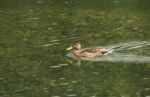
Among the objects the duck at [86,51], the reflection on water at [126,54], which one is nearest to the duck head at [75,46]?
the duck at [86,51]

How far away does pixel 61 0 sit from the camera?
118ft

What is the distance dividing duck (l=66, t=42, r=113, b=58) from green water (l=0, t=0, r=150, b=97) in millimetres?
315

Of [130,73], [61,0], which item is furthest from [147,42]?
[61,0]

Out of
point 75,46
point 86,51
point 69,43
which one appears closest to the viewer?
point 86,51

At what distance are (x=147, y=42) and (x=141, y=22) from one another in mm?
4184

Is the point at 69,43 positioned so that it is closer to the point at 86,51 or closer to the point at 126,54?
the point at 86,51

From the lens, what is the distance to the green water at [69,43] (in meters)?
20.3

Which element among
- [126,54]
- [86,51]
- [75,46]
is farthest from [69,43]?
[126,54]

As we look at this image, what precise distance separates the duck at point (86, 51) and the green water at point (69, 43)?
0.31 meters

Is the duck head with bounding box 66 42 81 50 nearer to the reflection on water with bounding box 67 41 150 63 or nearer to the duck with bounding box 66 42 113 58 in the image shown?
the duck with bounding box 66 42 113 58

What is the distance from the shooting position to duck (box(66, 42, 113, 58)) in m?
24.2

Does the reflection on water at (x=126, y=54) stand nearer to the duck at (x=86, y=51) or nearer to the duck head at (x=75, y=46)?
the duck at (x=86, y=51)

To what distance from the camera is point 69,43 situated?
25.9 meters

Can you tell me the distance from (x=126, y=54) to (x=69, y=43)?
3.03 m
